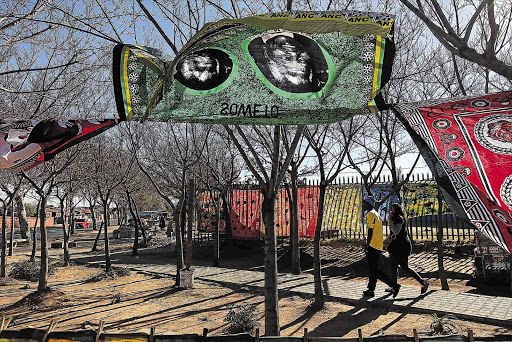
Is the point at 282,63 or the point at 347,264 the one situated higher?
the point at 282,63

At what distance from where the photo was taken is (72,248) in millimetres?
20438

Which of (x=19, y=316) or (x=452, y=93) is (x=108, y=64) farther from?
(x=452, y=93)

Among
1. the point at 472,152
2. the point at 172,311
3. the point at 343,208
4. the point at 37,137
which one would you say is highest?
the point at 37,137

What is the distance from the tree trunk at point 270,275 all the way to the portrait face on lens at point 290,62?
2.47m

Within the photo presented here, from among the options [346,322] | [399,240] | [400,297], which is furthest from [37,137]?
[400,297]

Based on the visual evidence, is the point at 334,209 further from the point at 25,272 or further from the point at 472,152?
the point at 472,152

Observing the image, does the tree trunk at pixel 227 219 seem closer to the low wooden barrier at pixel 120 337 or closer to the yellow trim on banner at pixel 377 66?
the low wooden barrier at pixel 120 337

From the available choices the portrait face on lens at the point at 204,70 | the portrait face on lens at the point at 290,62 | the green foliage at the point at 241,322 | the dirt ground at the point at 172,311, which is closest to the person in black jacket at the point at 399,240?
the dirt ground at the point at 172,311

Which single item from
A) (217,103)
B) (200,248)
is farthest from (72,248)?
(217,103)

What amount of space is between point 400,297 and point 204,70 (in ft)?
21.4

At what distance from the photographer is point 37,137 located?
2629mm

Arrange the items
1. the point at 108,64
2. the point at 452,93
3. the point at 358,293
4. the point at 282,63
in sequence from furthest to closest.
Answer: the point at 452,93
the point at 358,293
the point at 108,64
the point at 282,63

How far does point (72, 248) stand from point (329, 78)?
2144 cm

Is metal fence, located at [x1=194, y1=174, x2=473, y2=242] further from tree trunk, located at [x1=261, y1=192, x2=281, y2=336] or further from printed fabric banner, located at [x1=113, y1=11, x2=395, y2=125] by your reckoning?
printed fabric banner, located at [x1=113, y1=11, x2=395, y2=125]
